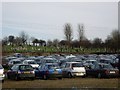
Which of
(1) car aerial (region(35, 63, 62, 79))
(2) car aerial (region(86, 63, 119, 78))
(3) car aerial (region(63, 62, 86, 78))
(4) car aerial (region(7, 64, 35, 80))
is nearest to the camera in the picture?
(4) car aerial (region(7, 64, 35, 80))

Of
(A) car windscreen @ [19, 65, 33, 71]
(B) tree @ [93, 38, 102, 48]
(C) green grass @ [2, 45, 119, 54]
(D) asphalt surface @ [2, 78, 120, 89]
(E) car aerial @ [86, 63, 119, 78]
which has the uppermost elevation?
(B) tree @ [93, 38, 102, 48]

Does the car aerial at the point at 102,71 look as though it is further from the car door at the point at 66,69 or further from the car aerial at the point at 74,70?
the car door at the point at 66,69

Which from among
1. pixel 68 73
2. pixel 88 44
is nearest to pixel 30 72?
pixel 68 73

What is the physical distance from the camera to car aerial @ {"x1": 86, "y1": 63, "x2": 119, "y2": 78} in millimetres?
27625

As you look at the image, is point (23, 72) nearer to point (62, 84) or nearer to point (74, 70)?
point (62, 84)

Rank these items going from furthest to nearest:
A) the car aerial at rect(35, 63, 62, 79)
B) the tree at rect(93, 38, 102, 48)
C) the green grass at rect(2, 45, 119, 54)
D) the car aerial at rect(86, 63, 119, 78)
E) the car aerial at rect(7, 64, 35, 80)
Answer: the tree at rect(93, 38, 102, 48) → the green grass at rect(2, 45, 119, 54) → the car aerial at rect(86, 63, 119, 78) → the car aerial at rect(35, 63, 62, 79) → the car aerial at rect(7, 64, 35, 80)

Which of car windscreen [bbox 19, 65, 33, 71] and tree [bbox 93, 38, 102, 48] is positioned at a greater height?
tree [bbox 93, 38, 102, 48]

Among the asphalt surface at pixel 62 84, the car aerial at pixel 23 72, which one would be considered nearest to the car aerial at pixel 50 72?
the car aerial at pixel 23 72

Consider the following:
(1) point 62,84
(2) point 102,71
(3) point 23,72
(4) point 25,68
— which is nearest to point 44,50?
(2) point 102,71

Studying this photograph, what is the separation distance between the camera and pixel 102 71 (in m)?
27.9

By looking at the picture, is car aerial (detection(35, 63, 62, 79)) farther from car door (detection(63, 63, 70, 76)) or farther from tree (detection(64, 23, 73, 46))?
tree (detection(64, 23, 73, 46))

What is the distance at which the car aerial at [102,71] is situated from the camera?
90.6 ft

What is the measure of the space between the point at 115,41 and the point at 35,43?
29.0 meters

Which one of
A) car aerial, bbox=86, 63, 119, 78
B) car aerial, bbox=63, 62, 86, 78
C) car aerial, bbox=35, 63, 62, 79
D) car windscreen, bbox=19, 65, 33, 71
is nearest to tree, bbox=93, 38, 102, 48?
car aerial, bbox=86, 63, 119, 78
